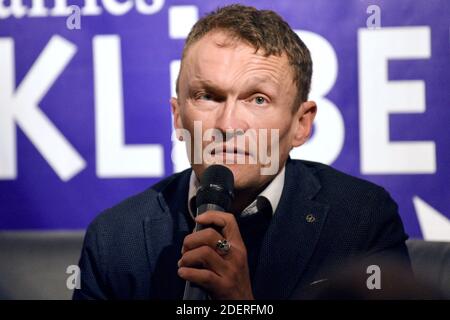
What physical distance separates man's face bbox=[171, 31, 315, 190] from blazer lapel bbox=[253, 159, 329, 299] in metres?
0.11

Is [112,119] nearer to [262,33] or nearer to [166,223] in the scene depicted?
[166,223]

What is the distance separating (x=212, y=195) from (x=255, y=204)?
16.8 inches

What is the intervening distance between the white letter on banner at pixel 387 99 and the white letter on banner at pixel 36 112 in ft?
2.84

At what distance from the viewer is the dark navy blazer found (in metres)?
1.64

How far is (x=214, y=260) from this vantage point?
1.24 metres

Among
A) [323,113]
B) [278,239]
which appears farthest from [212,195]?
[323,113]

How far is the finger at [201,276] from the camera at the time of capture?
121 centimetres

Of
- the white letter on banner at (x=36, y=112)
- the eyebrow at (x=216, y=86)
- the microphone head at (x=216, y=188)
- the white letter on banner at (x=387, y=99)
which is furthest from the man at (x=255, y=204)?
the white letter on banner at (x=36, y=112)

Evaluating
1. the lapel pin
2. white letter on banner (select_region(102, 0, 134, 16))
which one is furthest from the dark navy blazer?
white letter on banner (select_region(102, 0, 134, 16))

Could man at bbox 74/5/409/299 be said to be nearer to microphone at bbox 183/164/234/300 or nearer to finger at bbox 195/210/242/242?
microphone at bbox 183/164/234/300

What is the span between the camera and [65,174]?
216 cm

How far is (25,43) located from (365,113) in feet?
3.47

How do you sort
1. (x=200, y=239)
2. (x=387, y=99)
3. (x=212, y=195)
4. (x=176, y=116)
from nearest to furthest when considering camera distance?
1. (x=200, y=239)
2. (x=212, y=195)
3. (x=176, y=116)
4. (x=387, y=99)
